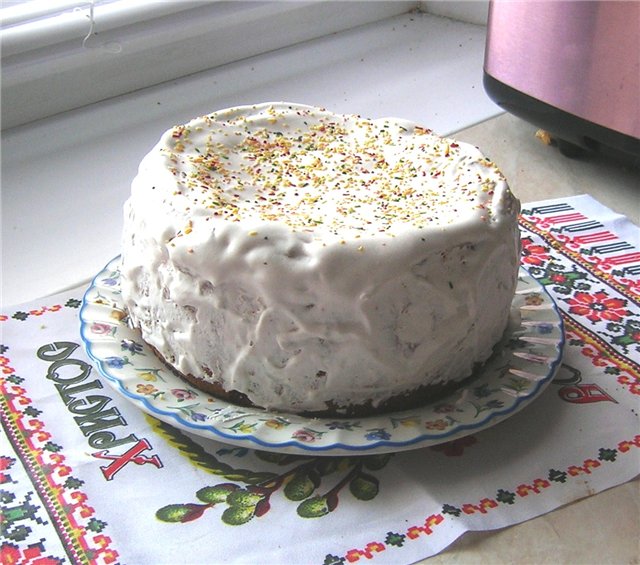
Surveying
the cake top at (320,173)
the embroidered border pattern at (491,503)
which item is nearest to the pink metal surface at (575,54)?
the cake top at (320,173)

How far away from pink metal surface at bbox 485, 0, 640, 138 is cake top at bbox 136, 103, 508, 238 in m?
0.41

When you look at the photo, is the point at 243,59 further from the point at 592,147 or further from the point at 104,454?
the point at 104,454

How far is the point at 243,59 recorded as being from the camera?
1.94m

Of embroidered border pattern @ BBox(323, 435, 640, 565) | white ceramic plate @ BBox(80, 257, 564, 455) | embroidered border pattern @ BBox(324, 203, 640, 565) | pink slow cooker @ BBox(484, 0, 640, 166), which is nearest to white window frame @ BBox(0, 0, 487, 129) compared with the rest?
pink slow cooker @ BBox(484, 0, 640, 166)

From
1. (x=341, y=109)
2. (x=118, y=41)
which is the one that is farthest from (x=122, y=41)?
(x=341, y=109)

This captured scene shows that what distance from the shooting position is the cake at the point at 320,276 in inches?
36.1

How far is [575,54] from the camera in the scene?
148cm

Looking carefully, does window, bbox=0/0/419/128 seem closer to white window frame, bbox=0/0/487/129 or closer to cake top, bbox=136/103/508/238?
white window frame, bbox=0/0/487/129

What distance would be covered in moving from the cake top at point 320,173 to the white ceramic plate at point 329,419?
0.56 feet

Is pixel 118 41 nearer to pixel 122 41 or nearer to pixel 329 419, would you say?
pixel 122 41

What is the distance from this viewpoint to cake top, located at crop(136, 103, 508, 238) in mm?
981

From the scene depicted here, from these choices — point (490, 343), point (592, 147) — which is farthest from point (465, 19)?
point (490, 343)

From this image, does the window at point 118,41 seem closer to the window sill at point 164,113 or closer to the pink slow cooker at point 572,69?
the window sill at point 164,113

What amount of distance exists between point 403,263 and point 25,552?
42cm
